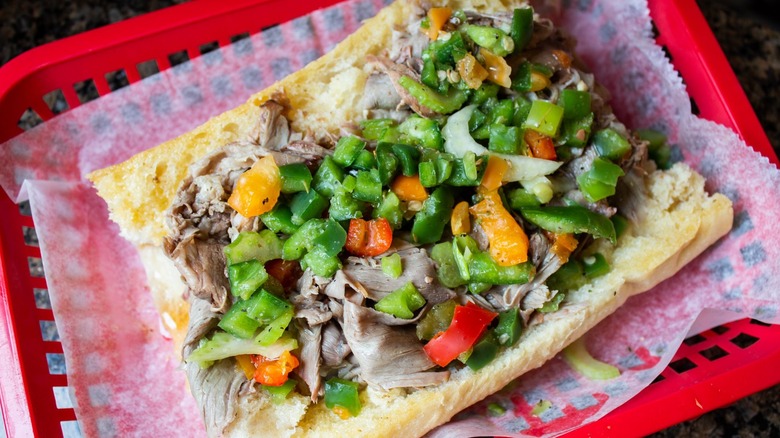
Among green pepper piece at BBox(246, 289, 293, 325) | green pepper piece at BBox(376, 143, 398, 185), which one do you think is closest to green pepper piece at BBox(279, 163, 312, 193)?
green pepper piece at BBox(376, 143, 398, 185)

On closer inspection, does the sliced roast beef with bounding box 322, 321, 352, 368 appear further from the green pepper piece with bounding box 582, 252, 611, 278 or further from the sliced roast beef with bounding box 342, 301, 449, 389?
the green pepper piece with bounding box 582, 252, 611, 278

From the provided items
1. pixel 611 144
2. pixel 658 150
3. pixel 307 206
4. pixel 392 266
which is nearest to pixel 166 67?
pixel 307 206

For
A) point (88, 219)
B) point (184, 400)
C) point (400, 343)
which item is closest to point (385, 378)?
point (400, 343)

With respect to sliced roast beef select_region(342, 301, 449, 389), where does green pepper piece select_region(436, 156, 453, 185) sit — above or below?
above

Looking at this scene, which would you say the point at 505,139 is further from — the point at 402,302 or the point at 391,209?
the point at 402,302

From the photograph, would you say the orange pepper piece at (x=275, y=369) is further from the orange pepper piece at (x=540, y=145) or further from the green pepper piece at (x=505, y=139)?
the orange pepper piece at (x=540, y=145)

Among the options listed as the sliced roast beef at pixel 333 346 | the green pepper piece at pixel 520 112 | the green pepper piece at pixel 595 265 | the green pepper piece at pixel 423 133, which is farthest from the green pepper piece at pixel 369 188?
the green pepper piece at pixel 595 265
